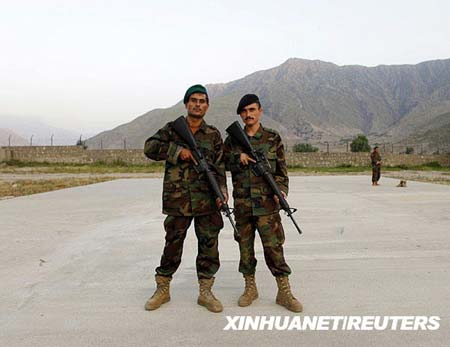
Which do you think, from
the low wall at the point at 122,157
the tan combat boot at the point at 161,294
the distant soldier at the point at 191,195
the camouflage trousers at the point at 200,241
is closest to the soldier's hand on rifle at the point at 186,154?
the distant soldier at the point at 191,195

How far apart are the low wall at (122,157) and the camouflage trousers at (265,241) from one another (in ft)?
98.1

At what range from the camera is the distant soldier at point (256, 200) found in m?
3.18

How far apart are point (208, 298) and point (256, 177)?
0.97 m

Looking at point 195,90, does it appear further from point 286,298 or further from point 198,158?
point 286,298

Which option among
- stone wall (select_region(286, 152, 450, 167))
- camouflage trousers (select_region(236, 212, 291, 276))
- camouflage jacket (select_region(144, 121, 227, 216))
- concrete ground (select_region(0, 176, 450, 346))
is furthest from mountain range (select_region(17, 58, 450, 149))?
camouflage jacket (select_region(144, 121, 227, 216))

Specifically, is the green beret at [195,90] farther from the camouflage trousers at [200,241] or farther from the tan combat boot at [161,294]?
the tan combat boot at [161,294]

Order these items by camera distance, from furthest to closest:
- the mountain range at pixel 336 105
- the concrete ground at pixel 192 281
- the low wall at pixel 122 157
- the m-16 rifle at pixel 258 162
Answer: the mountain range at pixel 336 105 < the low wall at pixel 122 157 < the m-16 rifle at pixel 258 162 < the concrete ground at pixel 192 281

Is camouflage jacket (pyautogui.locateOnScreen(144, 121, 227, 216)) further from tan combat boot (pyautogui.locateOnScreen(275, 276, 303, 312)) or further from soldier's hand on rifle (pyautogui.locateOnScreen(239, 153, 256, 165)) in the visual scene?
tan combat boot (pyautogui.locateOnScreen(275, 276, 303, 312))

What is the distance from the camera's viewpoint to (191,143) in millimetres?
3111

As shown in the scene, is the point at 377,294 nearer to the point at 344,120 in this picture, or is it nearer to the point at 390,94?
the point at 344,120

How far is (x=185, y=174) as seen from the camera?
3170 mm

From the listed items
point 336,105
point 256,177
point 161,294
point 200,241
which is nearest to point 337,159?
point 256,177

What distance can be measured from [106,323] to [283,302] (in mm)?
1264

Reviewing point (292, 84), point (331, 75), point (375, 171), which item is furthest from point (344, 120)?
point (375, 171)
